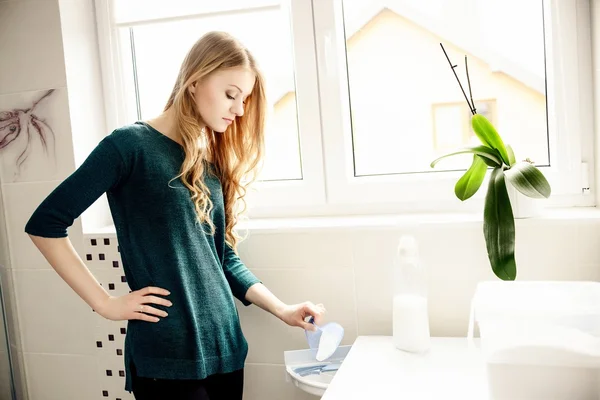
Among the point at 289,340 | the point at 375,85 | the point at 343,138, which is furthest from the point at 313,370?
the point at 375,85

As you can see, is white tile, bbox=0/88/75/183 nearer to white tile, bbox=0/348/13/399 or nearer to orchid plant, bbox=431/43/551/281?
white tile, bbox=0/348/13/399

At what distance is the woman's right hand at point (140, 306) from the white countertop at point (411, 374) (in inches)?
16.4

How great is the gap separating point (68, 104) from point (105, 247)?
442 mm

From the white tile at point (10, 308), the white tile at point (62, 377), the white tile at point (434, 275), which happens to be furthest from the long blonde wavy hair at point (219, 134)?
the white tile at point (10, 308)

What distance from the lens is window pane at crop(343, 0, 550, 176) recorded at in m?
1.64

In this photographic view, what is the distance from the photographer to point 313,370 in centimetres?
142

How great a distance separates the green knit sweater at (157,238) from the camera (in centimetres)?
122

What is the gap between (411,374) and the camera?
3.99 ft

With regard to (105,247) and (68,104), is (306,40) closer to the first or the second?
(68,104)

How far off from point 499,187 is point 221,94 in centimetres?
69

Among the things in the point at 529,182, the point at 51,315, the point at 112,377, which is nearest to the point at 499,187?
the point at 529,182

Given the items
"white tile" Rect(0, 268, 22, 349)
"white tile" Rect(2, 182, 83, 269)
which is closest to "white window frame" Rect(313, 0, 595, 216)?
"white tile" Rect(2, 182, 83, 269)

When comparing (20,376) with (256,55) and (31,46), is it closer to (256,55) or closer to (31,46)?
(31,46)

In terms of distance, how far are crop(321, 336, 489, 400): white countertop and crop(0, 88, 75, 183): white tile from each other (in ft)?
3.44
